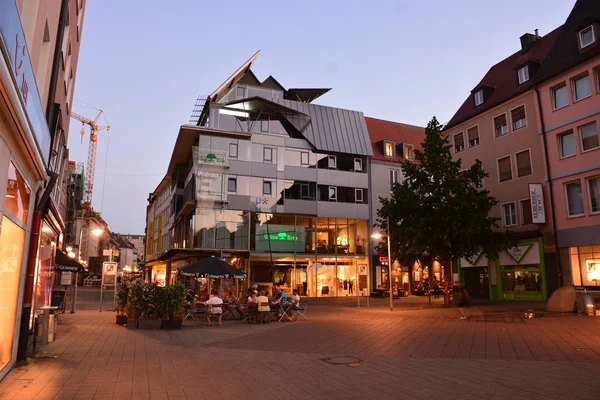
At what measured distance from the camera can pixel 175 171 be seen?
45562 millimetres

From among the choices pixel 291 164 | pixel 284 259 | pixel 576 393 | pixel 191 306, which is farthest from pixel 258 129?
pixel 576 393

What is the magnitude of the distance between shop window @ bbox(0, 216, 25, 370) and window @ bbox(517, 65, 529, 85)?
30.3 metres

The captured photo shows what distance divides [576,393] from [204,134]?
31765 mm

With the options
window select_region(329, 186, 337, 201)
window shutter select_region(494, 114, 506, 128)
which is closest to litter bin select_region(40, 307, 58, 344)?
window shutter select_region(494, 114, 506, 128)

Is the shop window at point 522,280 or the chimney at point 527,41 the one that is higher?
the chimney at point 527,41

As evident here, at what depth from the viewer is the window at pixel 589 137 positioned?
24109mm

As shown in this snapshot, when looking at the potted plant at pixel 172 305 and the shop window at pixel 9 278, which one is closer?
the shop window at pixel 9 278

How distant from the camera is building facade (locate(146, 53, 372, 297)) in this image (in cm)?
3506

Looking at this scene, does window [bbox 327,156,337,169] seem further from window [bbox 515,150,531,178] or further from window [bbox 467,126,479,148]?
window [bbox 515,150,531,178]

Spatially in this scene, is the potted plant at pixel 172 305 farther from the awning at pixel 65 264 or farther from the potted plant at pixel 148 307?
the awning at pixel 65 264

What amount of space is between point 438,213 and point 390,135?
2289 cm

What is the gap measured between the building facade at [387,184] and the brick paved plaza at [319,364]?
80.8 ft

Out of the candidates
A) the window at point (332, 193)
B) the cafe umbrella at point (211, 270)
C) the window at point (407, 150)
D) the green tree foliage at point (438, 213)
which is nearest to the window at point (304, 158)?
the window at point (332, 193)

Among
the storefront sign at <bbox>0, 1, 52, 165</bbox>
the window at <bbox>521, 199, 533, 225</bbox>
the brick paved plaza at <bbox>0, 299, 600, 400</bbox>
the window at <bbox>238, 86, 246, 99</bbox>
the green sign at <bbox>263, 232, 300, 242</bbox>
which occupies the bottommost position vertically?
the brick paved plaza at <bbox>0, 299, 600, 400</bbox>
